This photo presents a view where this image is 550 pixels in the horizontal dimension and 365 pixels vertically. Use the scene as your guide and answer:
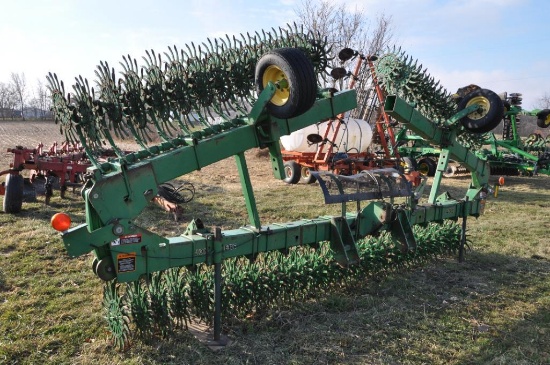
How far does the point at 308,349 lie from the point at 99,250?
1950mm

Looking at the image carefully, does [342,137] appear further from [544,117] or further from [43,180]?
[43,180]

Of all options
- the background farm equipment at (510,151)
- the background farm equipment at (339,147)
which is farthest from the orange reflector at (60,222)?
the background farm equipment at (510,151)

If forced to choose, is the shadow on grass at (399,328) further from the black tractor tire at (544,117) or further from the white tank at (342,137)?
the black tractor tire at (544,117)

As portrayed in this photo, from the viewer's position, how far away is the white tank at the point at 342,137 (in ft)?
45.2

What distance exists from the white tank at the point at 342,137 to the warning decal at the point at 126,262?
33.7 feet

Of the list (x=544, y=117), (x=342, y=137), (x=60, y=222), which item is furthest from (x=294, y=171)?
(x=60, y=222)

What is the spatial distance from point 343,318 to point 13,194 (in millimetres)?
6705

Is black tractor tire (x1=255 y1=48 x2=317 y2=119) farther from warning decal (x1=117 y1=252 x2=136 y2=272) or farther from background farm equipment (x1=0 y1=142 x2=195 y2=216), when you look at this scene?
background farm equipment (x1=0 y1=142 x2=195 y2=216)

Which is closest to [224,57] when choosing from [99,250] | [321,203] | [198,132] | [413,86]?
[198,132]

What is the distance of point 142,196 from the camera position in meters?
3.52

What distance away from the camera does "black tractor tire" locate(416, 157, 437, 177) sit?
15.4m

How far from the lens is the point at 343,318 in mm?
4539

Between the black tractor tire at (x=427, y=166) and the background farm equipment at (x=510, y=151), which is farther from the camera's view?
the black tractor tire at (x=427, y=166)

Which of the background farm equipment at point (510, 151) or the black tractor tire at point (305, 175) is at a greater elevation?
the background farm equipment at point (510, 151)
